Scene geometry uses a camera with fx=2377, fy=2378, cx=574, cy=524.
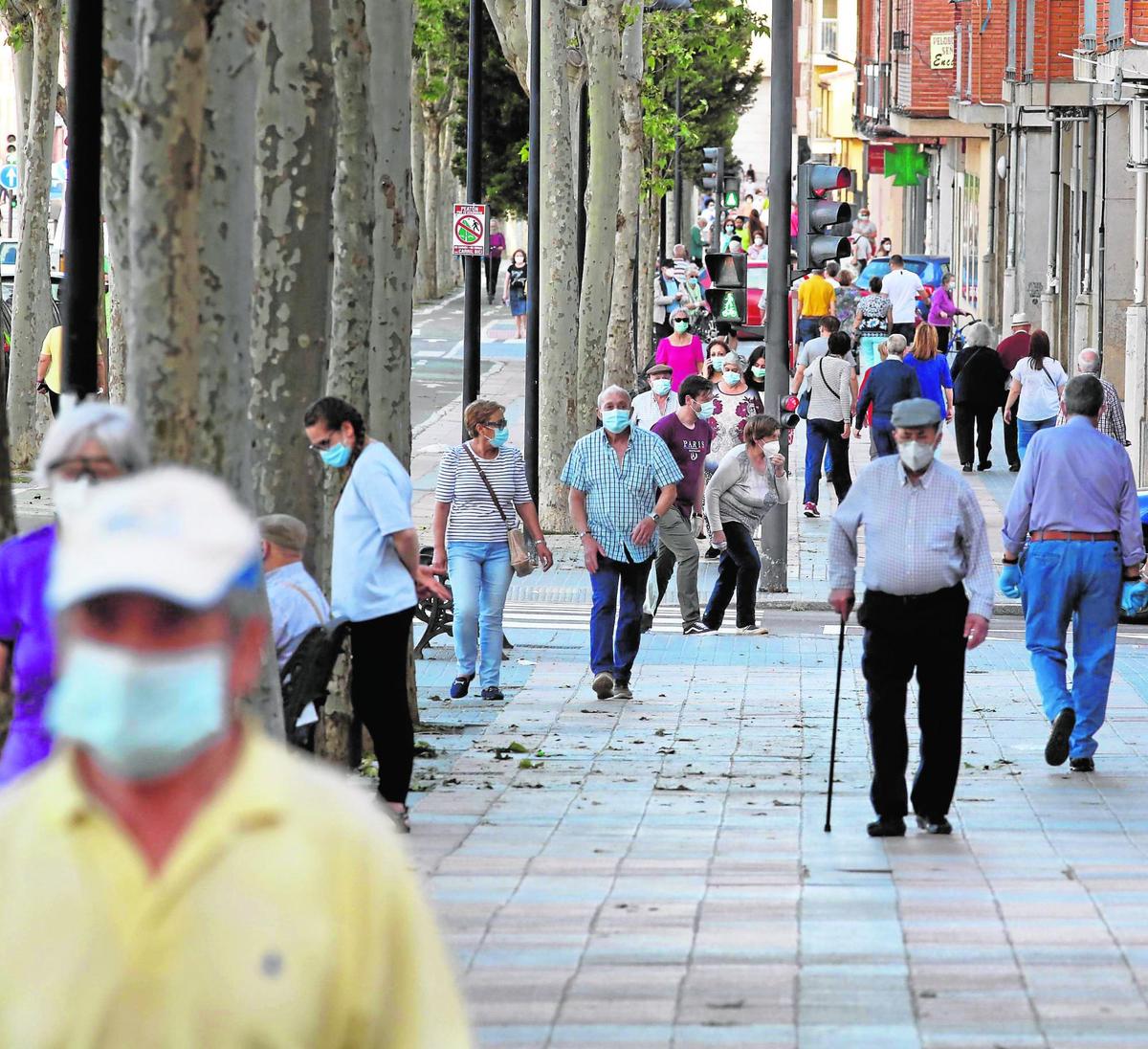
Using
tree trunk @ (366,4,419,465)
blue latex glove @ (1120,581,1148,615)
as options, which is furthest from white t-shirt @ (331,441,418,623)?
blue latex glove @ (1120,581,1148,615)

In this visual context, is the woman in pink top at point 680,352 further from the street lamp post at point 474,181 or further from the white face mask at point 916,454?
the white face mask at point 916,454

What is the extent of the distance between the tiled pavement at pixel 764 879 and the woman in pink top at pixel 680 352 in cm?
1336

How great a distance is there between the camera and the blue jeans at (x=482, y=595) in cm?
1336

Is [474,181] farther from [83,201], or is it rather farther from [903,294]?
[903,294]

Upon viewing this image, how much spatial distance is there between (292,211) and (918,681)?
10.4 feet

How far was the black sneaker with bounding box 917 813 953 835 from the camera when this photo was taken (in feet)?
30.0

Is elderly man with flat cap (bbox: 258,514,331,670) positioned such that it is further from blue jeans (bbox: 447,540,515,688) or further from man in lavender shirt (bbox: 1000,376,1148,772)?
blue jeans (bbox: 447,540,515,688)

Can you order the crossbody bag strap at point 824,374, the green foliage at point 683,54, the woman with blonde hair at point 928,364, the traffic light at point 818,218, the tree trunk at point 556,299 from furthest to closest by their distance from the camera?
the green foliage at point 683,54 < the woman with blonde hair at point 928,364 < the crossbody bag strap at point 824,374 < the tree trunk at point 556,299 < the traffic light at point 818,218

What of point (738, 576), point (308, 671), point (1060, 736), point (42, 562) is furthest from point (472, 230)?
point (42, 562)

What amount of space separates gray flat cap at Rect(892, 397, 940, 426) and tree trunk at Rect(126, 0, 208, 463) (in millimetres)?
3256

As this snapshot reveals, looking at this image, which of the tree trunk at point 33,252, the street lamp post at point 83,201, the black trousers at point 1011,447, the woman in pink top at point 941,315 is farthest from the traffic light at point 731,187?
the street lamp post at point 83,201

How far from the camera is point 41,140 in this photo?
2844 centimetres

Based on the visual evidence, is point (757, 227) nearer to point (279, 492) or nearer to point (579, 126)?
point (579, 126)

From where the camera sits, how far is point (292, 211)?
9.73 m
